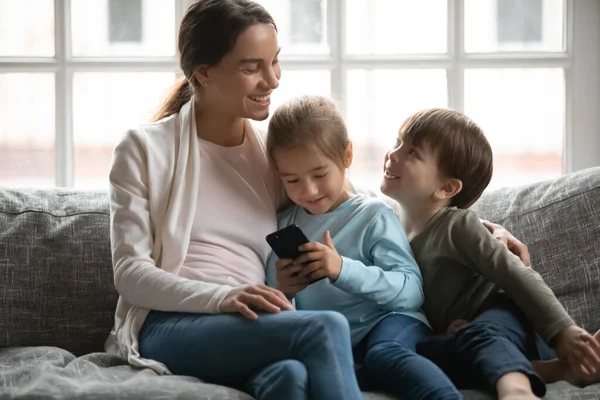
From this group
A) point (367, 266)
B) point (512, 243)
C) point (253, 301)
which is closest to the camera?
point (253, 301)

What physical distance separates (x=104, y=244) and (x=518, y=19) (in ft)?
5.18

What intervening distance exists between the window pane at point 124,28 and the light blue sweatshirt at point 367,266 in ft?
3.45

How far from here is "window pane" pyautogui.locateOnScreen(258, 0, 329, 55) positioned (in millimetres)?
3002

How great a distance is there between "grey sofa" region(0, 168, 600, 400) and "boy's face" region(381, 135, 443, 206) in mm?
282

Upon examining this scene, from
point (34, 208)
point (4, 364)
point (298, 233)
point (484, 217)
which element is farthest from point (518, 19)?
point (4, 364)

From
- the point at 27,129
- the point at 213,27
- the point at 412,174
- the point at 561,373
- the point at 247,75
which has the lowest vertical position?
the point at 561,373

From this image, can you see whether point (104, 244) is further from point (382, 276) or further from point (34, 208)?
point (382, 276)

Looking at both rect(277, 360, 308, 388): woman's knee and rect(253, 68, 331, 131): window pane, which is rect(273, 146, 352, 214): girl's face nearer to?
rect(277, 360, 308, 388): woman's knee

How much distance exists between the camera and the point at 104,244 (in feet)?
7.85

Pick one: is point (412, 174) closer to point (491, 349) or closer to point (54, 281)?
point (491, 349)

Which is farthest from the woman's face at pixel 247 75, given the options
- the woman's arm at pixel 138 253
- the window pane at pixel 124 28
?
the window pane at pixel 124 28

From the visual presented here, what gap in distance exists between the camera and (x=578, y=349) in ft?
6.39

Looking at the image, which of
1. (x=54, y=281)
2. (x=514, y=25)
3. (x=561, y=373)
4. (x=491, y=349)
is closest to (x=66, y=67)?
(x=54, y=281)

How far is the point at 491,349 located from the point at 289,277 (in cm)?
46
